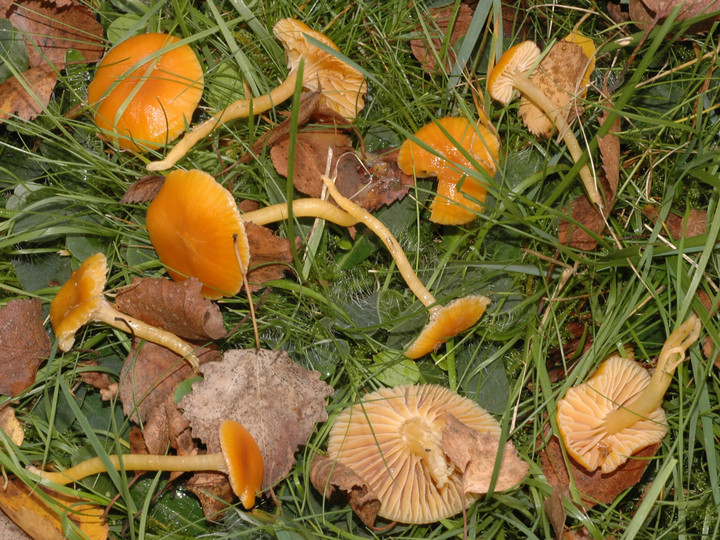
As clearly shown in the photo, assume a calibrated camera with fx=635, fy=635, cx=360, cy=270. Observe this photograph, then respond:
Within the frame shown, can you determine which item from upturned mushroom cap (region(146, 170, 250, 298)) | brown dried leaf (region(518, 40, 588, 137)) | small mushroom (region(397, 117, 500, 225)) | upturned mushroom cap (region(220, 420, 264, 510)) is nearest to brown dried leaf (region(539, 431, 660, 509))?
small mushroom (region(397, 117, 500, 225))

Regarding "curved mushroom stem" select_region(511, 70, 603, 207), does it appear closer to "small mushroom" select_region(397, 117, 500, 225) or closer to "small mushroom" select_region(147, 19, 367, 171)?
"small mushroom" select_region(397, 117, 500, 225)

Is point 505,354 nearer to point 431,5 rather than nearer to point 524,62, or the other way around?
point 524,62

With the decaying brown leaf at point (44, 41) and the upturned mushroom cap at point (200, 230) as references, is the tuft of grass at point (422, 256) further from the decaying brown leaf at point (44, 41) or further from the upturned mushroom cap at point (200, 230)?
the upturned mushroom cap at point (200, 230)

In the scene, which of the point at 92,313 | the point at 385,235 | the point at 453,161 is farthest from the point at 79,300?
the point at 453,161

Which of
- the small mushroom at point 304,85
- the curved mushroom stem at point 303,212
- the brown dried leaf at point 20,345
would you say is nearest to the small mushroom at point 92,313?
the brown dried leaf at point 20,345

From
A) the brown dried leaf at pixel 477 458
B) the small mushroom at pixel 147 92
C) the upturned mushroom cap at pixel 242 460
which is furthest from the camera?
→ the small mushroom at pixel 147 92

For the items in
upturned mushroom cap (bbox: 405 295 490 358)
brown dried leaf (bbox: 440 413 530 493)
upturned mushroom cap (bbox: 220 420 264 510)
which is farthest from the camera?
upturned mushroom cap (bbox: 405 295 490 358)

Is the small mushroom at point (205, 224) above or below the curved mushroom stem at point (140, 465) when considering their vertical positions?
above
